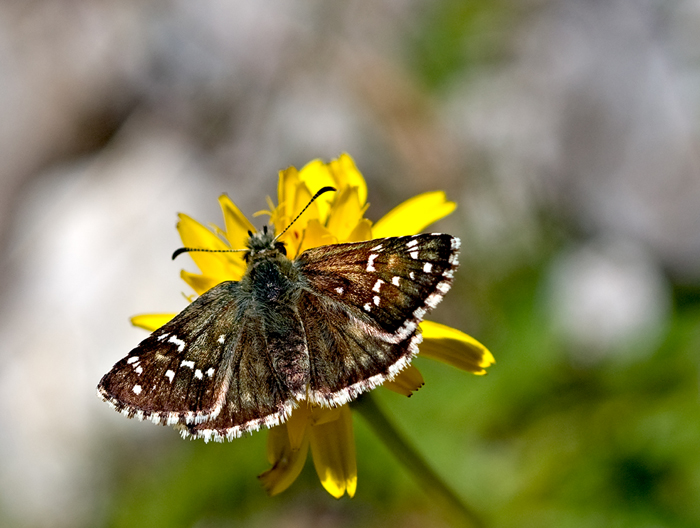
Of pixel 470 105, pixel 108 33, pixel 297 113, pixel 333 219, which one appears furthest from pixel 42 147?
pixel 333 219

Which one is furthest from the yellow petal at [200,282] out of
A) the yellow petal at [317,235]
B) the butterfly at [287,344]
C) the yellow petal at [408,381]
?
the yellow petal at [408,381]

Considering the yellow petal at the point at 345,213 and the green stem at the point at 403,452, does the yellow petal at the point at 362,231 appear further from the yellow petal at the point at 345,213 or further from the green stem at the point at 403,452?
the green stem at the point at 403,452

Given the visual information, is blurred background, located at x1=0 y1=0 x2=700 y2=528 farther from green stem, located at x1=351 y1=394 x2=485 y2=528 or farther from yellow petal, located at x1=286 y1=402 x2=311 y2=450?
yellow petal, located at x1=286 y1=402 x2=311 y2=450

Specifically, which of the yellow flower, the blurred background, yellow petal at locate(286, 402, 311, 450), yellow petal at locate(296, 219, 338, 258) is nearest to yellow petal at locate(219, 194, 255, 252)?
the yellow flower

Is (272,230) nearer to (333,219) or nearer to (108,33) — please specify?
(333,219)

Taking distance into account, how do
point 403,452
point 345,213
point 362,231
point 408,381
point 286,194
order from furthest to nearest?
point 286,194 < point 345,213 < point 362,231 < point 403,452 < point 408,381

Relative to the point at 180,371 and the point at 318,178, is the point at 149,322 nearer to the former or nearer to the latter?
the point at 180,371

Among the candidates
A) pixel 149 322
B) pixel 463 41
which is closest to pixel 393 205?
pixel 463 41
